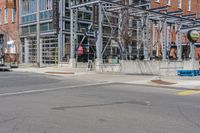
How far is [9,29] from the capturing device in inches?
1683

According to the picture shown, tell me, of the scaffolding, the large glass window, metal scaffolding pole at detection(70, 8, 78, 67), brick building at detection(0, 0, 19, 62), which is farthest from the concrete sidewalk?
brick building at detection(0, 0, 19, 62)

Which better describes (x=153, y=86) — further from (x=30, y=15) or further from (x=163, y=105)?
(x=30, y=15)

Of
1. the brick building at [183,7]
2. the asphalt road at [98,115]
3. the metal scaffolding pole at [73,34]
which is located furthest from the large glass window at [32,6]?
the asphalt road at [98,115]

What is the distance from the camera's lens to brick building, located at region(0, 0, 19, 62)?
41.0 metres

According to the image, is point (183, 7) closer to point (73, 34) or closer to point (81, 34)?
point (81, 34)

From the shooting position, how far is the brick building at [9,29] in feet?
135

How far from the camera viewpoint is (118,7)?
30250 millimetres

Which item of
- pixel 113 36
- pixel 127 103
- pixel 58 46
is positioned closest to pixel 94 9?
pixel 113 36

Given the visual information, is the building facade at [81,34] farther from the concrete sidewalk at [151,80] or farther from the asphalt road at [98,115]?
the asphalt road at [98,115]

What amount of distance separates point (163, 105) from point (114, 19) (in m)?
24.3

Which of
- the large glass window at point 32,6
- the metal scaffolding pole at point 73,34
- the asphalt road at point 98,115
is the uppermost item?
the large glass window at point 32,6

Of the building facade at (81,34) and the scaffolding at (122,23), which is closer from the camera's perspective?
the scaffolding at (122,23)

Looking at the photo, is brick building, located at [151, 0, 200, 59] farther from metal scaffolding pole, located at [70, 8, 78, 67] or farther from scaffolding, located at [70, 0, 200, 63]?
metal scaffolding pole, located at [70, 8, 78, 67]

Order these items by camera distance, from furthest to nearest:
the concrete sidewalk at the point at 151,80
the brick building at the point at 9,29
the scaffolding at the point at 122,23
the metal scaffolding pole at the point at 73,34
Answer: the brick building at the point at 9,29, the metal scaffolding pole at the point at 73,34, the scaffolding at the point at 122,23, the concrete sidewalk at the point at 151,80
